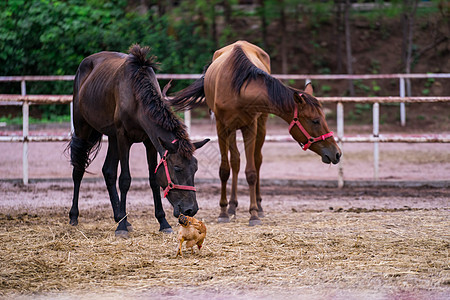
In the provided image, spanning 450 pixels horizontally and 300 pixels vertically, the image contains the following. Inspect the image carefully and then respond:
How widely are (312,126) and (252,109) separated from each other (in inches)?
25.8

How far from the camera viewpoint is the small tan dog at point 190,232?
3.98 m

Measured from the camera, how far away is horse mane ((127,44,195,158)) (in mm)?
4367

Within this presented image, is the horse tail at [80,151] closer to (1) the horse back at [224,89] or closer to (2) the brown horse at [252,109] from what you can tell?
(2) the brown horse at [252,109]

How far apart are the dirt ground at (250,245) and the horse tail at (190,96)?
129 centimetres

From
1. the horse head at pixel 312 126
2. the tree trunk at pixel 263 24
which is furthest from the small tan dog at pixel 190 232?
the tree trunk at pixel 263 24

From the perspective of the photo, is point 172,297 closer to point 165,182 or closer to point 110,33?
point 165,182

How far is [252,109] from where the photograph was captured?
5.50 metres

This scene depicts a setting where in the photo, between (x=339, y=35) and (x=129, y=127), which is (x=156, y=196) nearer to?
(x=129, y=127)

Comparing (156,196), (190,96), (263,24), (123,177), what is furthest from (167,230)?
(263,24)

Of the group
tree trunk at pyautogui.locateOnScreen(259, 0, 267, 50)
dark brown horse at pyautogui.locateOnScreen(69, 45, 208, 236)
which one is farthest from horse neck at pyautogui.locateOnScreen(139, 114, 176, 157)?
tree trunk at pyautogui.locateOnScreen(259, 0, 267, 50)

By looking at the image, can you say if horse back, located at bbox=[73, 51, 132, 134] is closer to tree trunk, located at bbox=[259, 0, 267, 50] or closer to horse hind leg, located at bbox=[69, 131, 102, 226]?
horse hind leg, located at bbox=[69, 131, 102, 226]

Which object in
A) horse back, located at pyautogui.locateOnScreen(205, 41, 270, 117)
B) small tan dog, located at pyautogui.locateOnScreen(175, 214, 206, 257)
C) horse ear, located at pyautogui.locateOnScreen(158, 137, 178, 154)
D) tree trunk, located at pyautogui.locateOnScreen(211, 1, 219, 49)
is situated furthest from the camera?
tree trunk, located at pyautogui.locateOnScreen(211, 1, 219, 49)

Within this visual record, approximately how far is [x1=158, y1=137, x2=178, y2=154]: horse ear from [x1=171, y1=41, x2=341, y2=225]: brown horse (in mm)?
1325

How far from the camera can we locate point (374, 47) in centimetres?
1891
